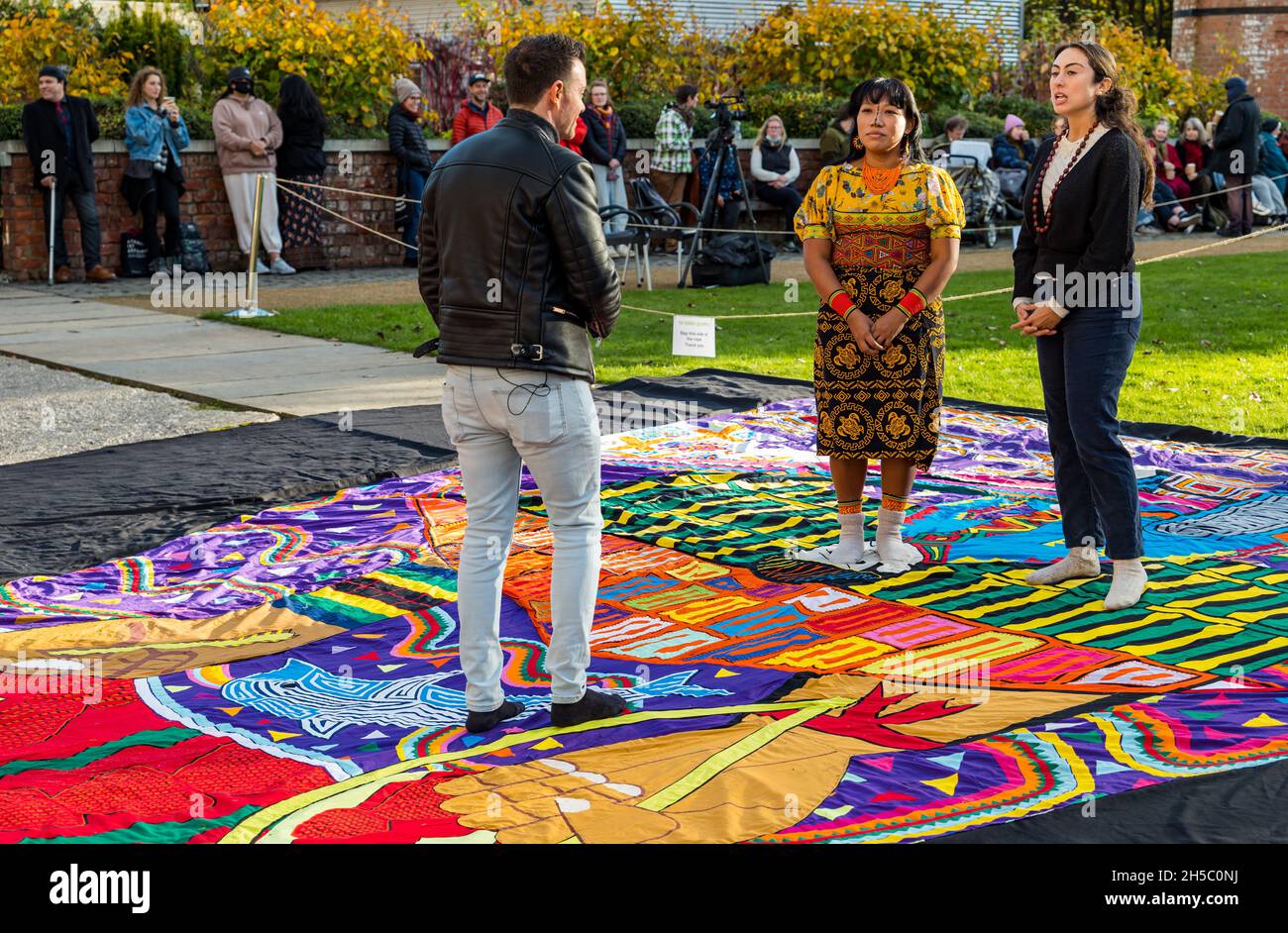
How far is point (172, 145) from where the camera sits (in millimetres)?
15805

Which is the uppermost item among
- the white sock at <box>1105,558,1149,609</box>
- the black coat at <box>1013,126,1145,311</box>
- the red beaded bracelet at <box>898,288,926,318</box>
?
the black coat at <box>1013,126,1145,311</box>

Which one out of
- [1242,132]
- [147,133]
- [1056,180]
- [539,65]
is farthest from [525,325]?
[1242,132]

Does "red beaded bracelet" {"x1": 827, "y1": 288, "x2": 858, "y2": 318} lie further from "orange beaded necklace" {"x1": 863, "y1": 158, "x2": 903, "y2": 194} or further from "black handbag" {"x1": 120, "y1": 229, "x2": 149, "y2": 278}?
"black handbag" {"x1": 120, "y1": 229, "x2": 149, "y2": 278}

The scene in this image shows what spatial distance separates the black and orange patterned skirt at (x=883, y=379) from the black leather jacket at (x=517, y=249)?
1841 mm

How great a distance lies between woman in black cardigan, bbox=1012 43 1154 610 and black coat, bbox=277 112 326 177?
488 inches

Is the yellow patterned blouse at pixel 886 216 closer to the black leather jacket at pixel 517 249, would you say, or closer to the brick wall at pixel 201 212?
the black leather jacket at pixel 517 249

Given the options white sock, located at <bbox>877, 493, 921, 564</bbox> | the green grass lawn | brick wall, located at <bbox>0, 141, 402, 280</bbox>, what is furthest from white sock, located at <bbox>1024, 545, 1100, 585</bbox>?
brick wall, located at <bbox>0, 141, 402, 280</bbox>

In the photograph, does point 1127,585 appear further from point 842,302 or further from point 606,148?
point 606,148

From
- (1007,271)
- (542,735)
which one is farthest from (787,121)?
(542,735)

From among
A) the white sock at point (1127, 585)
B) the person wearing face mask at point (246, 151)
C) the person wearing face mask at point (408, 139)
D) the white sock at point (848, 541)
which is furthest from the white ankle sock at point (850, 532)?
the person wearing face mask at point (408, 139)

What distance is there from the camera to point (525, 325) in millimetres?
3957

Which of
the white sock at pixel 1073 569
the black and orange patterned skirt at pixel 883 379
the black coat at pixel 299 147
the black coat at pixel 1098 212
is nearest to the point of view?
the black coat at pixel 1098 212

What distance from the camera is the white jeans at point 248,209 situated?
16328mm

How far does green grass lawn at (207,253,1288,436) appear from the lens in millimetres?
9047
